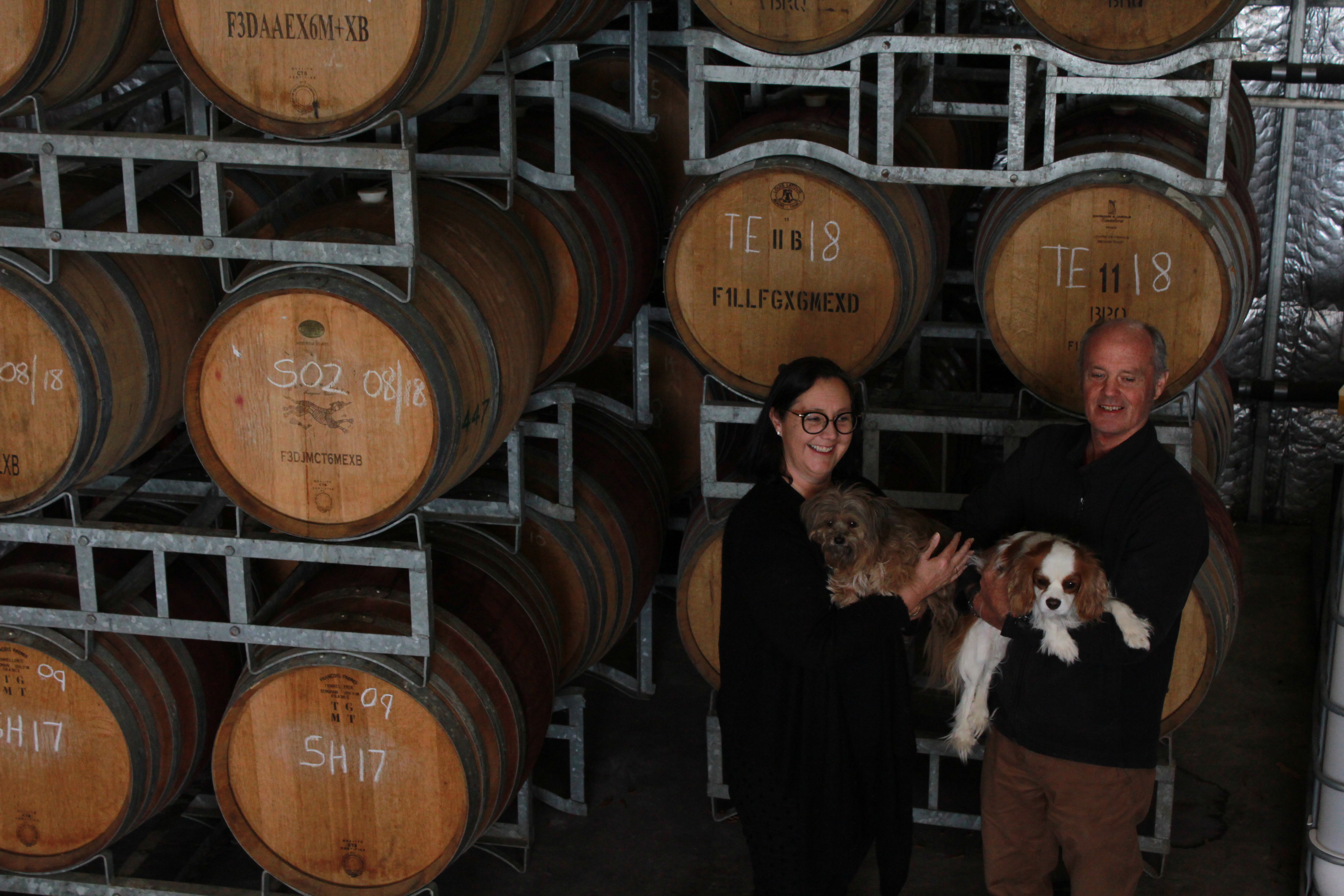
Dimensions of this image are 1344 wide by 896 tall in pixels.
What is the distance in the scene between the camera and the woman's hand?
3.04 metres

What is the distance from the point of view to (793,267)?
3.69 m

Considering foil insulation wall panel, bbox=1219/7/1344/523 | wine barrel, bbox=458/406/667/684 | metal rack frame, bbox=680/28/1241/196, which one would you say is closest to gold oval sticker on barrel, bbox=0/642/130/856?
wine barrel, bbox=458/406/667/684

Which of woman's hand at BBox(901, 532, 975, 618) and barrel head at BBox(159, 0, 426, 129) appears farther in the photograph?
woman's hand at BBox(901, 532, 975, 618)

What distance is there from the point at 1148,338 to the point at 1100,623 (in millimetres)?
686

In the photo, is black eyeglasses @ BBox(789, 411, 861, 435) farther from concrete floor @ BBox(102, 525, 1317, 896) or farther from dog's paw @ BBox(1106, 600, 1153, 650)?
concrete floor @ BBox(102, 525, 1317, 896)

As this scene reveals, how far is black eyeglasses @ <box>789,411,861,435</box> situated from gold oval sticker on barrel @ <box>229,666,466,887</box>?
125cm

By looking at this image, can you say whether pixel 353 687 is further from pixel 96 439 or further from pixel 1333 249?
pixel 1333 249

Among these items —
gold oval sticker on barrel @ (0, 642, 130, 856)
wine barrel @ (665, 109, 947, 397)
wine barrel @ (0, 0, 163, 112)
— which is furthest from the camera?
wine barrel @ (665, 109, 947, 397)

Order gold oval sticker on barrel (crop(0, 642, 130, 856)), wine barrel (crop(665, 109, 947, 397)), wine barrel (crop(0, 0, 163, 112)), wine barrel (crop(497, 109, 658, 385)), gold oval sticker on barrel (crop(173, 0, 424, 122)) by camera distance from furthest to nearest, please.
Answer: wine barrel (crop(497, 109, 658, 385)) → wine barrel (crop(665, 109, 947, 397)) → gold oval sticker on barrel (crop(0, 642, 130, 856)) → wine barrel (crop(0, 0, 163, 112)) → gold oval sticker on barrel (crop(173, 0, 424, 122))

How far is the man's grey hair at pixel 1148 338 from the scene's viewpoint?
10.1ft

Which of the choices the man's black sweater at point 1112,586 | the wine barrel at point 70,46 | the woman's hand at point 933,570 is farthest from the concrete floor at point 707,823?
the wine barrel at point 70,46

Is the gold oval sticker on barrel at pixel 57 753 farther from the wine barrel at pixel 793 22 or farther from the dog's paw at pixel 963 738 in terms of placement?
the wine barrel at pixel 793 22

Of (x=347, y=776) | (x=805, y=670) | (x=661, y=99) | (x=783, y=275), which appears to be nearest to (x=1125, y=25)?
(x=783, y=275)

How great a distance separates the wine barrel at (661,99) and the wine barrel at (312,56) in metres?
1.62
